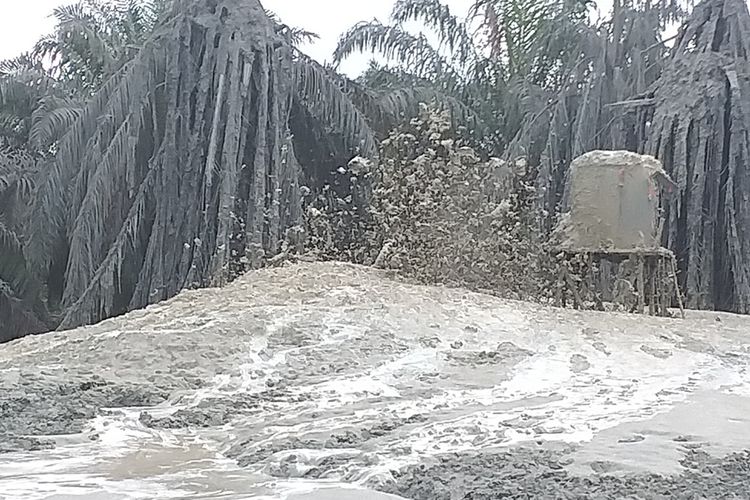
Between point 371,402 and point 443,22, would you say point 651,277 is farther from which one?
point 443,22

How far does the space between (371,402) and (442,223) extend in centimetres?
428

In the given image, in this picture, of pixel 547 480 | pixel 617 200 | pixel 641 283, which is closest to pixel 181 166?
pixel 617 200

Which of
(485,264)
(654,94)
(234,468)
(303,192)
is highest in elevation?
(654,94)

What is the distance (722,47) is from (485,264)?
4166 millimetres

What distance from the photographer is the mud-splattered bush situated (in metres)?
8.41

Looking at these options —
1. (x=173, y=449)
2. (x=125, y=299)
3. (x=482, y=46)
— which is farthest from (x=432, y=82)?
(x=173, y=449)

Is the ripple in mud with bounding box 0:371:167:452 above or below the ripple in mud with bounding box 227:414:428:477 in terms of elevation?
above

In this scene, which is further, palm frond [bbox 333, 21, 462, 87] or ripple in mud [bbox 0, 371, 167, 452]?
palm frond [bbox 333, 21, 462, 87]

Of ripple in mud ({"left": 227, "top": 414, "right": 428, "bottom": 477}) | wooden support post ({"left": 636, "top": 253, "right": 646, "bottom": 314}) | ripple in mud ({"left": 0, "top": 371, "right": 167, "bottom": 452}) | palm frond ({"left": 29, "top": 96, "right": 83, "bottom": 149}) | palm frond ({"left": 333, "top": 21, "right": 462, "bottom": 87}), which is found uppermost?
palm frond ({"left": 333, "top": 21, "right": 462, "bottom": 87})

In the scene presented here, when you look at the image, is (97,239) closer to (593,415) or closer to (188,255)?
(188,255)

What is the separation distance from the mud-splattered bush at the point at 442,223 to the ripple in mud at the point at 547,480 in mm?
5014

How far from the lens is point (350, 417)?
4.02 metres

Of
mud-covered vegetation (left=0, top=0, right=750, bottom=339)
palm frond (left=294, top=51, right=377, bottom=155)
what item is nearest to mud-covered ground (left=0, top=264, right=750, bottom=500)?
mud-covered vegetation (left=0, top=0, right=750, bottom=339)

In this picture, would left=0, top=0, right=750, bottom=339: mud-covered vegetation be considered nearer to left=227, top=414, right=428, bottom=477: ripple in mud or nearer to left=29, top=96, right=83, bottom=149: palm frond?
left=29, top=96, right=83, bottom=149: palm frond
